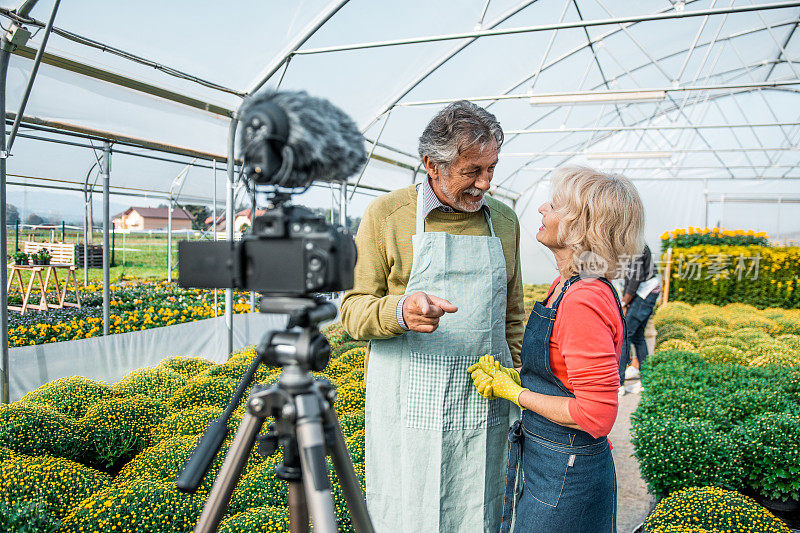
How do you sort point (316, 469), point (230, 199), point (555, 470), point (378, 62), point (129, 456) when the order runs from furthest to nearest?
point (378, 62), point (230, 199), point (129, 456), point (555, 470), point (316, 469)

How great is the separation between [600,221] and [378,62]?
223 inches

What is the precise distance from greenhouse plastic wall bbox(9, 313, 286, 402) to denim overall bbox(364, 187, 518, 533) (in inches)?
69.4

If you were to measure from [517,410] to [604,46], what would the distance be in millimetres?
8766

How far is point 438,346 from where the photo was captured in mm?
1609

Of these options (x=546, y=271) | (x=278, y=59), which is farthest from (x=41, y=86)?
(x=546, y=271)

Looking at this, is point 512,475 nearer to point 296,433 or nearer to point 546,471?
point 546,471

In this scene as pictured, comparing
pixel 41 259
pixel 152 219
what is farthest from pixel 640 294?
pixel 152 219

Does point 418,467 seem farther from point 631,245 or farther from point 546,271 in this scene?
point 546,271

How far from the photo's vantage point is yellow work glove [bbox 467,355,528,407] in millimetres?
1469

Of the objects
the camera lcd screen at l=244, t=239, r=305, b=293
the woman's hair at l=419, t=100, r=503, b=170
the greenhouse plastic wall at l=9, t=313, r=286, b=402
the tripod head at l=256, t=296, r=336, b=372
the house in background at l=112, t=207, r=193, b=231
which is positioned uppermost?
the house in background at l=112, t=207, r=193, b=231

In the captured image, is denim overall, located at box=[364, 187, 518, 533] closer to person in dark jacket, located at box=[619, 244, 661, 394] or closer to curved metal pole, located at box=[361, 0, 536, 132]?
person in dark jacket, located at box=[619, 244, 661, 394]

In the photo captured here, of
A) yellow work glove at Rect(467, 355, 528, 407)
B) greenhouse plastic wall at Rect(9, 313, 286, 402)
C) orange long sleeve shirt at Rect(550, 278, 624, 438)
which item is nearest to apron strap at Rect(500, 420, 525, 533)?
yellow work glove at Rect(467, 355, 528, 407)

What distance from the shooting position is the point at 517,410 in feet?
Answer: 5.56

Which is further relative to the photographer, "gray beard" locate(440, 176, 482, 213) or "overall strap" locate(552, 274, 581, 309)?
"gray beard" locate(440, 176, 482, 213)
